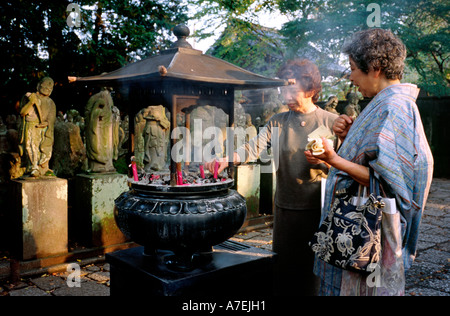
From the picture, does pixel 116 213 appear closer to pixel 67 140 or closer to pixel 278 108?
pixel 67 140

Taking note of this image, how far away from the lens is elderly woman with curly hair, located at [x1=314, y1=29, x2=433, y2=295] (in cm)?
180

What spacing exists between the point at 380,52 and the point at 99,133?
4301 mm

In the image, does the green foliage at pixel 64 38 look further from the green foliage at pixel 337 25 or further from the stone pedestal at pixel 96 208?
the stone pedestal at pixel 96 208

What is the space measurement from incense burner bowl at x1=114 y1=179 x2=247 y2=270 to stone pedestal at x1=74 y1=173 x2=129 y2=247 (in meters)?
2.40

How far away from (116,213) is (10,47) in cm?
987

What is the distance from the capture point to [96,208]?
4.97 metres

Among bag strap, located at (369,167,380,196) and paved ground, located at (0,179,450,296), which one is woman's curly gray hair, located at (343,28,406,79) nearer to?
bag strap, located at (369,167,380,196)

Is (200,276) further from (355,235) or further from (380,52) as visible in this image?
(380,52)

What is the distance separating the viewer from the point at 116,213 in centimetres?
276

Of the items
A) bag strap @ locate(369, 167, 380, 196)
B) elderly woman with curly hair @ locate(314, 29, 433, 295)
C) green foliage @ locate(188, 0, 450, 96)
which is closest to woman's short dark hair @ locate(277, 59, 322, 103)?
elderly woman with curly hair @ locate(314, 29, 433, 295)

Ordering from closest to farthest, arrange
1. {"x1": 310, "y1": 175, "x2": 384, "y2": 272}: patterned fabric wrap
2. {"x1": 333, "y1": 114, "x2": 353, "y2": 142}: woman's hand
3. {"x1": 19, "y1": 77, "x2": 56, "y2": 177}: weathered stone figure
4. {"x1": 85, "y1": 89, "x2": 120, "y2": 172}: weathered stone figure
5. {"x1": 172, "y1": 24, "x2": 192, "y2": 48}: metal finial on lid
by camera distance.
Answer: {"x1": 310, "y1": 175, "x2": 384, "y2": 272}: patterned fabric wrap < {"x1": 333, "y1": 114, "x2": 353, "y2": 142}: woman's hand < {"x1": 172, "y1": 24, "x2": 192, "y2": 48}: metal finial on lid < {"x1": 19, "y1": 77, "x2": 56, "y2": 177}: weathered stone figure < {"x1": 85, "y1": 89, "x2": 120, "y2": 172}: weathered stone figure

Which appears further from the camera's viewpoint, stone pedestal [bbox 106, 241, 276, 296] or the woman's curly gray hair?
stone pedestal [bbox 106, 241, 276, 296]

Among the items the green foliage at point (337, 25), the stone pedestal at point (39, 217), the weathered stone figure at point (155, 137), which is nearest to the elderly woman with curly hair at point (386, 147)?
the stone pedestal at point (39, 217)

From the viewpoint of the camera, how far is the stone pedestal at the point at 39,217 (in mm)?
4336
